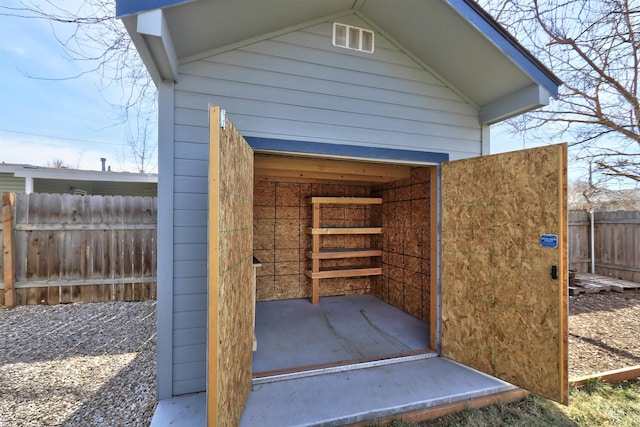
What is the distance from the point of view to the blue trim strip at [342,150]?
2.43 m

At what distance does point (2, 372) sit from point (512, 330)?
4.67m

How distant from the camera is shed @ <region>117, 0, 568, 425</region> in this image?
1.89 metres

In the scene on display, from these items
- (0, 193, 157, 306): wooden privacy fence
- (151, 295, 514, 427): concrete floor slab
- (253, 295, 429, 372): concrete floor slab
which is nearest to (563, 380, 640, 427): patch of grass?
(151, 295, 514, 427): concrete floor slab

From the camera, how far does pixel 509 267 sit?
7.81 ft

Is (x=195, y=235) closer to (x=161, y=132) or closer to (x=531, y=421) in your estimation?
(x=161, y=132)

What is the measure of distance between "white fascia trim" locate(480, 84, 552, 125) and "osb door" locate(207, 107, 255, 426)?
252 centimetres

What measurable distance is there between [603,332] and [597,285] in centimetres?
257

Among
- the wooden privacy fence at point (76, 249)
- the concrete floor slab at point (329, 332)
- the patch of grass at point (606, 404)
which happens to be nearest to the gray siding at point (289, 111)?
the concrete floor slab at point (329, 332)

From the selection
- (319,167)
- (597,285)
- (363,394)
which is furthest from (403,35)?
(597,285)

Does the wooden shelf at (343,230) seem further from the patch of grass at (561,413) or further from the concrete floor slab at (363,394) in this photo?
the patch of grass at (561,413)

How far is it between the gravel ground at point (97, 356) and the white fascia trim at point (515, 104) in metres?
2.64

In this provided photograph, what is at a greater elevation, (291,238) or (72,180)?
(72,180)

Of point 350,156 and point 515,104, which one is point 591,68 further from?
point 350,156

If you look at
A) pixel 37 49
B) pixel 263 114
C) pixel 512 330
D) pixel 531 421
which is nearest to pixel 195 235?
pixel 263 114
